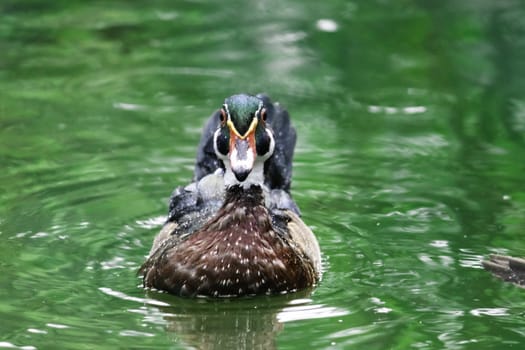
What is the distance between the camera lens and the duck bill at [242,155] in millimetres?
8906

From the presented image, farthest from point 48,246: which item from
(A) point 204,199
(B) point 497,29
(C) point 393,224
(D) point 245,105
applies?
(B) point 497,29

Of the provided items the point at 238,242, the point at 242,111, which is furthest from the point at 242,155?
the point at 238,242

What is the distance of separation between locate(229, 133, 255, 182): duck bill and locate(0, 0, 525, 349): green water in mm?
892

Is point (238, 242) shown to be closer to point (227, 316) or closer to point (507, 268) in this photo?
point (227, 316)

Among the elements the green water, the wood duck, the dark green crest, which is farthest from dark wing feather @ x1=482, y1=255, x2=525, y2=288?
the dark green crest

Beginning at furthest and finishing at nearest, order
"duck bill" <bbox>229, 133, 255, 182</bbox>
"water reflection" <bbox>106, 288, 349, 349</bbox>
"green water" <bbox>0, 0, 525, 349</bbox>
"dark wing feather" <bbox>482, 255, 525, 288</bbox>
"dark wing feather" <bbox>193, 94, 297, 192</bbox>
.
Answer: "dark wing feather" <bbox>193, 94, 297, 192</bbox>
"dark wing feather" <bbox>482, 255, 525, 288</bbox>
"duck bill" <bbox>229, 133, 255, 182</bbox>
"green water" <bbox>0, 0, 525, 349</bbox>
"water reflection" <bbox>106, 288, 349, 349</bbox>

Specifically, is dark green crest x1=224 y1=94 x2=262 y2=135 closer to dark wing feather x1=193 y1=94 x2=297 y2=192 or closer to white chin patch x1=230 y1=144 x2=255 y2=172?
white chin patch x1=230 y1=144 x2=255 y2=172

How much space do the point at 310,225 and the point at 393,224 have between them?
0.68 meters

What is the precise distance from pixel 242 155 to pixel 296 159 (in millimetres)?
3476

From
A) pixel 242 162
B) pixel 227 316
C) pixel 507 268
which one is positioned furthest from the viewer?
pixel 507 268

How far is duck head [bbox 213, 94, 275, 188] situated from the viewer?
29.4 feet

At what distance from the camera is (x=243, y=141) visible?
9.05 m

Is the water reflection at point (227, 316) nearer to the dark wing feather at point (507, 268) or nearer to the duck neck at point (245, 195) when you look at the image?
the duck neck at point (245, 195)

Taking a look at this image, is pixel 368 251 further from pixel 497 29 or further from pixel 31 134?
pixel 497 29
